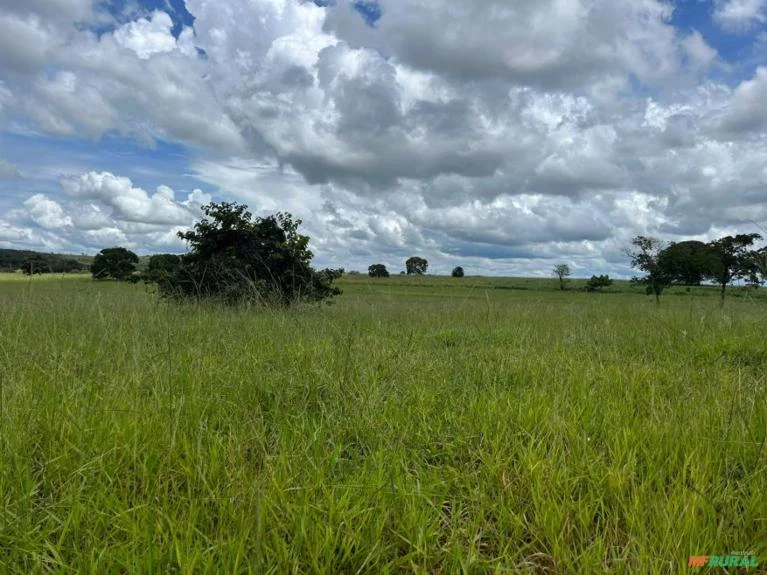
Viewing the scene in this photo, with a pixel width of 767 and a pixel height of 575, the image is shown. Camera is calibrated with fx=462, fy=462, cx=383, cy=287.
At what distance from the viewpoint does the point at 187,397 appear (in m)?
3.19

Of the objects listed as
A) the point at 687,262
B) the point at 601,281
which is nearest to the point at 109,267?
→ the point at 687,262

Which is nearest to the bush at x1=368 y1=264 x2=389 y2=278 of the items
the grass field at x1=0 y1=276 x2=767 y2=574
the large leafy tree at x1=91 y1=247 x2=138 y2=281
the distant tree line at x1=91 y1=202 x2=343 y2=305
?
the distant tree line at x1=91 y1=202 x2=343 y2=305

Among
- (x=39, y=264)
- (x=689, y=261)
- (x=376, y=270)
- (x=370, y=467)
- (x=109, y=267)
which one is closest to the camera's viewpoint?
(x=370, y=467)

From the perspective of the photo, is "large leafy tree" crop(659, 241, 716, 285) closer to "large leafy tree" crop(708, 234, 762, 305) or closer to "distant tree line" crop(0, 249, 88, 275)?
"large leafy tree" crop(708, 234, 762, 305)

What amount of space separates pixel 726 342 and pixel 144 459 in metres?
6.08

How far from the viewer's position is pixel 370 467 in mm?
2480

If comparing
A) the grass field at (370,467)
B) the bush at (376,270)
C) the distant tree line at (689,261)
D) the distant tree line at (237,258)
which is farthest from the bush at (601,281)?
the grass field at (370,467)

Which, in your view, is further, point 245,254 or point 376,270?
point 376,270

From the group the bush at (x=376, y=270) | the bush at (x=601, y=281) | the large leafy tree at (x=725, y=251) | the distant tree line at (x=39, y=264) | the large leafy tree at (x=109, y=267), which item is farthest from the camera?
the bush at (x=601, y=281)

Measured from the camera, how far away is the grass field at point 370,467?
1889 millimetres

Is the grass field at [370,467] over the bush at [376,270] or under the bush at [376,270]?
under

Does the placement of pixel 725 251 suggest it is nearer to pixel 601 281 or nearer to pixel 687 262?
pixel 687 262

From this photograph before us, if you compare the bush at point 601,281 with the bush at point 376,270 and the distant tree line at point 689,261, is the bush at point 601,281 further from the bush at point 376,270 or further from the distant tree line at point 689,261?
the bush at point 376,270

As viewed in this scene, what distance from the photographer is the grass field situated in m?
1.89
